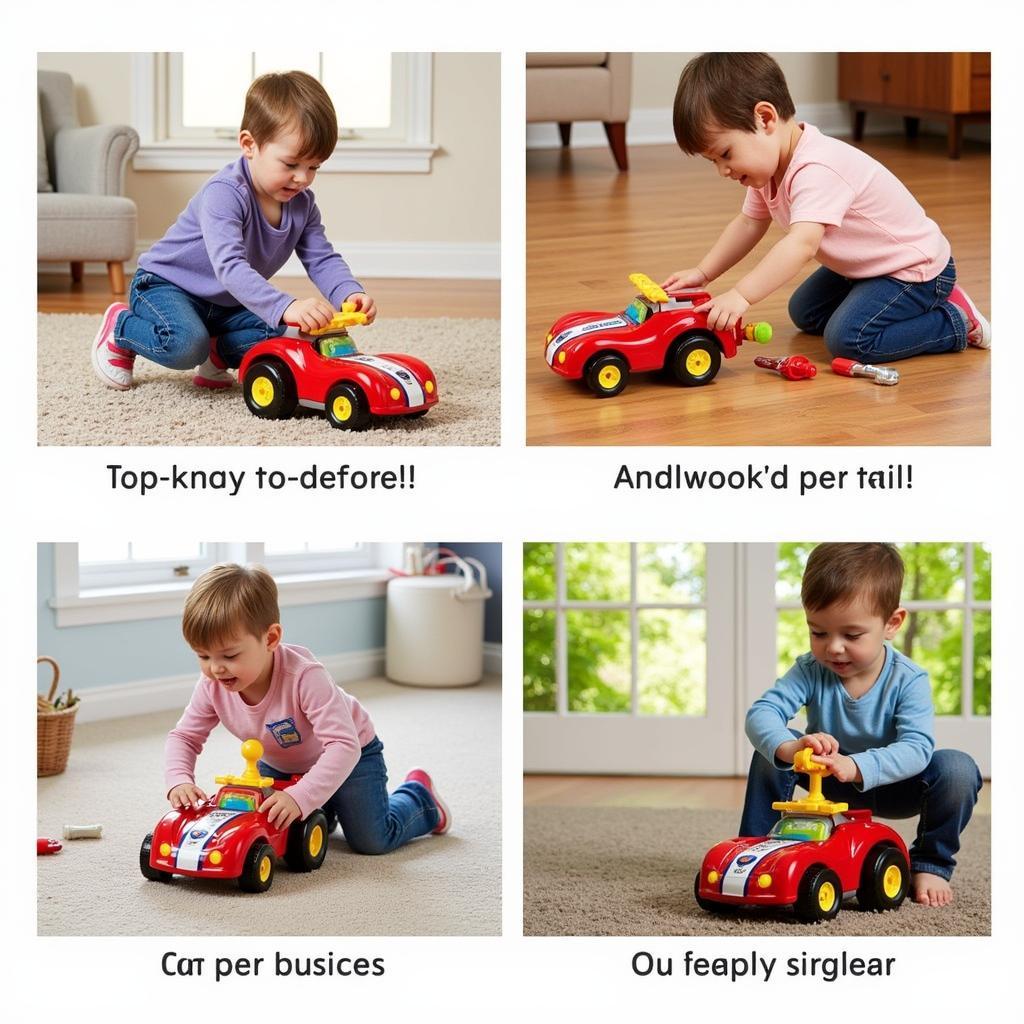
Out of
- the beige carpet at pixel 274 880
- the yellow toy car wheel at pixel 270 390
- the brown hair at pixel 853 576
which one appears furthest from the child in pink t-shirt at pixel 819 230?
the beige carpet at pixel 274 880

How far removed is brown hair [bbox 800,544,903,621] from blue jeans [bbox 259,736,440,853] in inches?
22.9

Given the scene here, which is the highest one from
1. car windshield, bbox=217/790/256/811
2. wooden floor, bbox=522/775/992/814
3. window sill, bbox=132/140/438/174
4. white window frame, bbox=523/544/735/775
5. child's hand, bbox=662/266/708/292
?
window sill, bbox=132/140/438/174

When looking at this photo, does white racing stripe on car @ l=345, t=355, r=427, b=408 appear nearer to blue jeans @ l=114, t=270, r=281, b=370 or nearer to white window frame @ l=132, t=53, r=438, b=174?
blue jeans @ l=114, t=270, r=281, b=370

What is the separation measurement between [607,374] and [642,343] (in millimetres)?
62

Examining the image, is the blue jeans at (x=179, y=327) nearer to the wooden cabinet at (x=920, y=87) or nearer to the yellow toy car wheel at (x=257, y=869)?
the yellow toy car wheel at (x=257, y=869)

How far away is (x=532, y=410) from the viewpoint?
142 cm

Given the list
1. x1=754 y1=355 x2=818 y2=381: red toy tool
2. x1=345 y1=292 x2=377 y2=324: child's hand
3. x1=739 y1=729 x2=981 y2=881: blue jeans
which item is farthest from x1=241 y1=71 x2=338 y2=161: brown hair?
x1=739 y1=729 x2=981 y2=881: blue jeans

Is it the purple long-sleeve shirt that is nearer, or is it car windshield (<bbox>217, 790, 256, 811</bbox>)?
car windshield (<bbox>217, 790, 256, 811</bbox>)

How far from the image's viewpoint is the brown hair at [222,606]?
1452 millimetres

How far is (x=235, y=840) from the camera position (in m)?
1.36

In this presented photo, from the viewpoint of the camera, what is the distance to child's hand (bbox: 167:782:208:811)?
145 centimetres

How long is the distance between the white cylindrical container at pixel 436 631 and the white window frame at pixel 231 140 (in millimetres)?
1143
